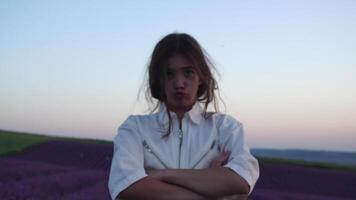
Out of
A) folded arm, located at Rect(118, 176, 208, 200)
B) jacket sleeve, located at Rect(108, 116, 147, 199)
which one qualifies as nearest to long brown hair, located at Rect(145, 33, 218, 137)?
jacket sleeve, located at Rect(108, 116, 147, 199)

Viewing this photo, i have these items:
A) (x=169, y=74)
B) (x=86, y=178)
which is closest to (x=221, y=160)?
(x=169, y=74)

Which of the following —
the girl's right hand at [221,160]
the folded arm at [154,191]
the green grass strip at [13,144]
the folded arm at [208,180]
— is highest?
the girl's right hand at [221,160]

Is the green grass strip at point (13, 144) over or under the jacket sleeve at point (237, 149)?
under

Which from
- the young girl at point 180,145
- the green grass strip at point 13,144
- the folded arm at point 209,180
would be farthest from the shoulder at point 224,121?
the green grass strip at point 13,144

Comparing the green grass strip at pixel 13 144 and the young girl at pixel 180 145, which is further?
the green grass strip at pixel 13 144

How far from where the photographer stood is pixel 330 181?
1523cm

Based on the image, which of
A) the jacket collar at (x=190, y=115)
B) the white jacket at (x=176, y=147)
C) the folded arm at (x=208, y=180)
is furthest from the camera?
the jacket collar at (x=190, y=115)

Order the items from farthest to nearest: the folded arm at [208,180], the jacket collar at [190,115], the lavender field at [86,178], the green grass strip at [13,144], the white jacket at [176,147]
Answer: the green grass strip at [13,144]
the lavender field at [86,178]
the jacket collar at [190,115]
the white jacket at [176,147]
the folded arm at [208,180]

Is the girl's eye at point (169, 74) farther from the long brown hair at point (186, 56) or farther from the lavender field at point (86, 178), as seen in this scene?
the lavender field at point (86, 178)

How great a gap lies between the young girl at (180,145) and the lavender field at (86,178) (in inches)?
212

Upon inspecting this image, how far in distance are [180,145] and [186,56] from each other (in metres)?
0.63

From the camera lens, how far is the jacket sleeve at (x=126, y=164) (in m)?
3.51

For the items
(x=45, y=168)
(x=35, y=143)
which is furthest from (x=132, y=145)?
(x=35, y=143)

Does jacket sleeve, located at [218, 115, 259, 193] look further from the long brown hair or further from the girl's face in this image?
the girl's face
